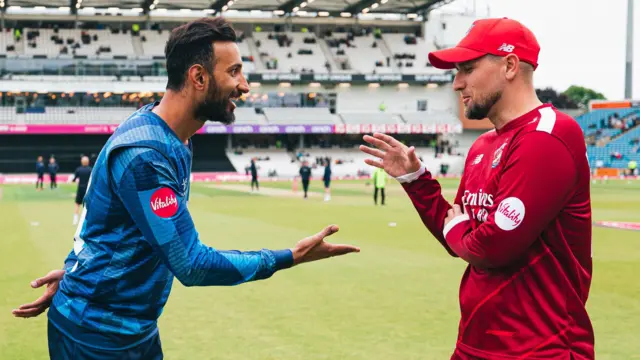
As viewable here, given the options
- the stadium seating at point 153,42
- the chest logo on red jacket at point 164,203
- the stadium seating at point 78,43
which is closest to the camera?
the chest logo on red jacket at point 164,203

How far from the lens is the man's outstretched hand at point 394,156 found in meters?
3.76

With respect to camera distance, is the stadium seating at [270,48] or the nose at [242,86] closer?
the nose at [242,86]

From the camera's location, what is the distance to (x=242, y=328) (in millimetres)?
8531

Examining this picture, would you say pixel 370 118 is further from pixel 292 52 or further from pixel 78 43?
pixel 78 43

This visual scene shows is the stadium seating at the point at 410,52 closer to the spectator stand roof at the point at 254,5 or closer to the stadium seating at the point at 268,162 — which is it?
the spectator stand roof at the point at 254,5

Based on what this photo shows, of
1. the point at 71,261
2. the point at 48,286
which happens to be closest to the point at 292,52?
the point at 48,286

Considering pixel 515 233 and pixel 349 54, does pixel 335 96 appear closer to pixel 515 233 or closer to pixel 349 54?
pixel 349 54

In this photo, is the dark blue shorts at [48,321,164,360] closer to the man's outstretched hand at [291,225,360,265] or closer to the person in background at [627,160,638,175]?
the man's outstretched hand at [291,225,360,265]

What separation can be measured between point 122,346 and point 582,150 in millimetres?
2216

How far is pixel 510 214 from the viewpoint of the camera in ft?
10.0

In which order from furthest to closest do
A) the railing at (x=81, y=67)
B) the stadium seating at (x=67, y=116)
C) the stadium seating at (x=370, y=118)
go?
the stadium seating at (x=370, y=118), the railing at (x=81, y=67), the stadium seating at (x=67, y=116)

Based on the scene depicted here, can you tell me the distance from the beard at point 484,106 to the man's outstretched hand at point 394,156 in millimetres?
387

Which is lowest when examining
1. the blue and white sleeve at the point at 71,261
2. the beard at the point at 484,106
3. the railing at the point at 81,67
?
the blue and white sleeve at the point at 71,261

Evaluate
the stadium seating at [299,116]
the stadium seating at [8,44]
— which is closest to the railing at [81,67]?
the stadium seating at [8,44]
